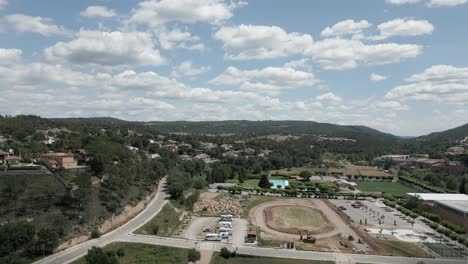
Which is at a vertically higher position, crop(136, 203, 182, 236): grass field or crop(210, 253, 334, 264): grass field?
crop(210, 253, 334, 264): grass field

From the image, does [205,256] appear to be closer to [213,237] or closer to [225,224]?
[213,237]

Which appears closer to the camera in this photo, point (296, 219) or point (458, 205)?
point (296, 219)

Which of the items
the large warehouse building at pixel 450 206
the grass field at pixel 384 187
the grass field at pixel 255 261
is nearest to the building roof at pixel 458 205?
the large warehouse building at pixel 450 206

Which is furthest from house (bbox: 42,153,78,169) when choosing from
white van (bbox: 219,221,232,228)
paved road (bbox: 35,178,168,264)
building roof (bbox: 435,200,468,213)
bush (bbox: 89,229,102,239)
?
building roof (bbox: 435,200,468,213)

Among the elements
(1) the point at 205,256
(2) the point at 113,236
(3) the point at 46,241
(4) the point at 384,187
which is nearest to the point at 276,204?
(1) the point at 205,256

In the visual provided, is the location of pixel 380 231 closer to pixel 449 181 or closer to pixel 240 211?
pixel 240 211

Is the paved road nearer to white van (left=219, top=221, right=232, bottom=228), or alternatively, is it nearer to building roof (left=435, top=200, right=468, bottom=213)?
white van (left=219, top=221, right=232, bottom=228)

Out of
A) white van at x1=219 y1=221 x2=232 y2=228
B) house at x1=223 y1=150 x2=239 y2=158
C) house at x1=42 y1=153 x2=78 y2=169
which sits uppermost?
house at x1=42 y1=153 x2=78 y2=169
